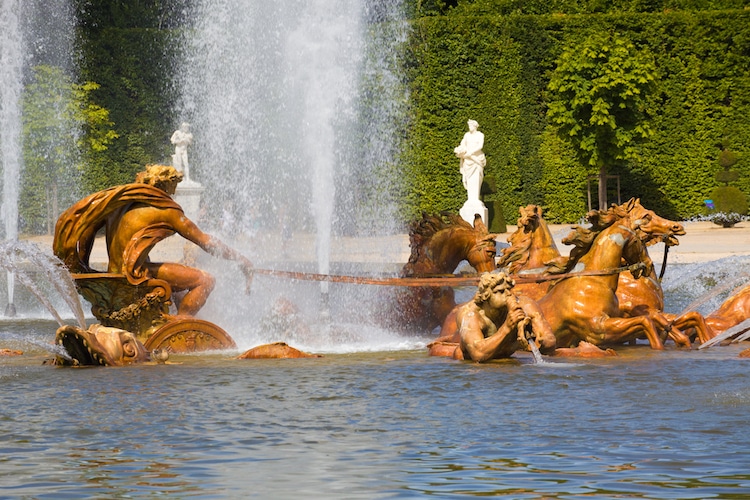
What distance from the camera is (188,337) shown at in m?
9.03

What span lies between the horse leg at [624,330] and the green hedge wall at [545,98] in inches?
804

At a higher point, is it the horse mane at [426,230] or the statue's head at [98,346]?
the horse mane at [426,230]

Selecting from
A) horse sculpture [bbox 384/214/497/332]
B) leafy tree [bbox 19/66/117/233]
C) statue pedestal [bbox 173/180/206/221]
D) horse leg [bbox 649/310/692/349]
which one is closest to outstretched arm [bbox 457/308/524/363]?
horse leg [bbox 649/310/692/349]

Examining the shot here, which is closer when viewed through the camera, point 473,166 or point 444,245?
point 444,245

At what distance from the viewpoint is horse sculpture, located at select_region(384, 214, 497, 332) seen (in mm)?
10078

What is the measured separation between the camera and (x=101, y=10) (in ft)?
98.2

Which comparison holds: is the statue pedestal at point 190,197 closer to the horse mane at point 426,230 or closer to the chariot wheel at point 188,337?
the horse mane at point 426,230

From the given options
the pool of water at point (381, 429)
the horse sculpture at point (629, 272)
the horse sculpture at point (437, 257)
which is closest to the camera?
the pool of water at point (381, 429)

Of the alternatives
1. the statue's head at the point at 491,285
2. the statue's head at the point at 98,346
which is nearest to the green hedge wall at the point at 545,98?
the statue's head at the point at 98,346

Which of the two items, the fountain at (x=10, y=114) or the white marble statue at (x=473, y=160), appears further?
the white marble statue at (x=473, y=160)

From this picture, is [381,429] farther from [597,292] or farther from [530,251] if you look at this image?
[530,251]

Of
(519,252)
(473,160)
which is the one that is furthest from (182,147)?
(519,252)

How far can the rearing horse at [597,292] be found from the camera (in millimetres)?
8789

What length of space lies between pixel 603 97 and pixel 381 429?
76.5ft
